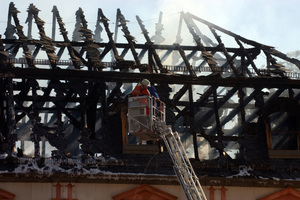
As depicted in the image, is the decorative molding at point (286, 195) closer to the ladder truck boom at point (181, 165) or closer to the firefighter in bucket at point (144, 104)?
the ladder truck boom at point (181, 165)

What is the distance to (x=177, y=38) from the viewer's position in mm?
51969

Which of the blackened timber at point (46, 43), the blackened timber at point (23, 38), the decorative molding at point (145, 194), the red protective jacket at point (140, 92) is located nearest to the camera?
the red protective jacket at point (140, 92)

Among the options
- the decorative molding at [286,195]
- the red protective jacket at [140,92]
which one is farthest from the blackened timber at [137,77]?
the red protective jacket at [140,92]

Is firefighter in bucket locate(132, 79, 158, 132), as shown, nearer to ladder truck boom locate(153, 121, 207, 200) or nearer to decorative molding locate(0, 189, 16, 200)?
ladder truck boom locate(153, 121, 207, 200)

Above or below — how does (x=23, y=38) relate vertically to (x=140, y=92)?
above

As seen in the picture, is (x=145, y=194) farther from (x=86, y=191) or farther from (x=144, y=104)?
(x=144, y=104)

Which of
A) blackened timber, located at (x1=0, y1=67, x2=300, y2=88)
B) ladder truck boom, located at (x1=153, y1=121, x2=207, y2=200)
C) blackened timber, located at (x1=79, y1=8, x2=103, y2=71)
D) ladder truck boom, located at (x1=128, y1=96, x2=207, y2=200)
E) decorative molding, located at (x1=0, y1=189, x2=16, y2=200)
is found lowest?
decorative molding, located at (x1=0, y1=189, x2=16, y2=200)

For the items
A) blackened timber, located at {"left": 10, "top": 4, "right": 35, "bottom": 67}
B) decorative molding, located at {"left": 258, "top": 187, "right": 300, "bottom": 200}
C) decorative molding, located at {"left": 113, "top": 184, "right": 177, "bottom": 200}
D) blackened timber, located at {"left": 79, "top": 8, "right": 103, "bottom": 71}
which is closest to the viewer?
decorative molding, located at {"left": 113, "top": 184, "right": 177, "bottom": 200}

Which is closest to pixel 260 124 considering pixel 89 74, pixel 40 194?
pixel 89 74

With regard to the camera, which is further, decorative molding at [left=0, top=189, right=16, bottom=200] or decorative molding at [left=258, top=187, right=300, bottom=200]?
decorative molding at [left=258, top=187, right=300, bottom=200]

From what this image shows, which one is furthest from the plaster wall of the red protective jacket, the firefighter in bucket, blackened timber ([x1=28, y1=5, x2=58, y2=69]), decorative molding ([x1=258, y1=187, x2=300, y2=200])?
blackened timber ([x1=28, y1=5, x2=58, y2=69])

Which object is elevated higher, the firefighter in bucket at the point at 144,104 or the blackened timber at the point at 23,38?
the blackened timber at the point at 23,38

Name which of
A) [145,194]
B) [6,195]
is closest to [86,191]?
[145,194]

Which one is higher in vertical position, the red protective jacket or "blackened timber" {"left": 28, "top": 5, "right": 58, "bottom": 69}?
"blackened timber" {"left": 28, "top": 5, "right": 58, "bottom": 69}
